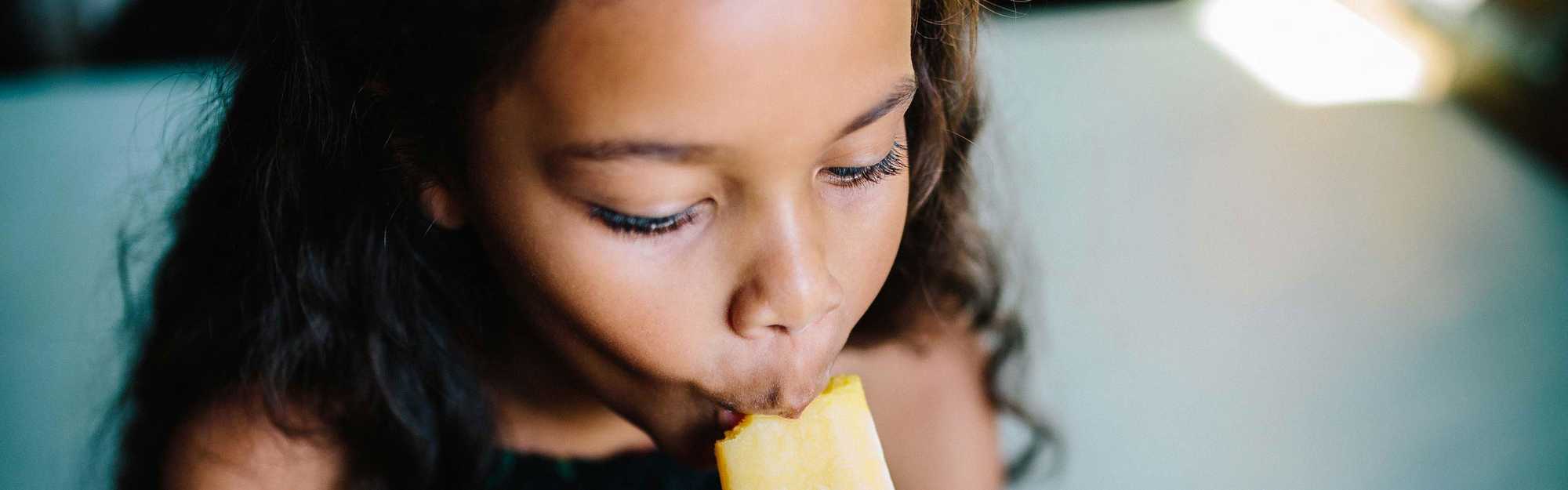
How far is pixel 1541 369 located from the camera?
1411 millimetres

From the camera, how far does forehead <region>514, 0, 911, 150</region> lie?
518 millimetres

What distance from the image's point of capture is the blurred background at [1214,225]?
4.45 ft

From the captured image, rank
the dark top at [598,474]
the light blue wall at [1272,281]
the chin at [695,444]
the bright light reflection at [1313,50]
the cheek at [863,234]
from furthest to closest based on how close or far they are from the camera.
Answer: the bright light reflection at [1313,50] < the light blue wall at [1272,281] < the dark top at [598,474] < the chin at [695,444] < the cheek at [863,234]

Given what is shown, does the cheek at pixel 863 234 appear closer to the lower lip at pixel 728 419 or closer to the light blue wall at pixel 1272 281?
the lower lip at pixel 728 419

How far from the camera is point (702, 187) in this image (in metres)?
0.56

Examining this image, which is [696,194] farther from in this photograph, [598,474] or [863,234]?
[598,474]

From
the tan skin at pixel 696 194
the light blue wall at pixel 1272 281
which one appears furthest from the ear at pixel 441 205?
the light blue wall at pixel 1272 281

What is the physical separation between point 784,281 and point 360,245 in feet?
1.20

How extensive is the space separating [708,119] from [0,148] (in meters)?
1.68

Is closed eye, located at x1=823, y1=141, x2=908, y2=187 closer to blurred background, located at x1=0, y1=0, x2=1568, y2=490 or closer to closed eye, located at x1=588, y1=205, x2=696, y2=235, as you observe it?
closed eye, located at x1=588, y1=205, x2=696, y2=235

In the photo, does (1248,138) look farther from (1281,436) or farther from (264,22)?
(264,22)

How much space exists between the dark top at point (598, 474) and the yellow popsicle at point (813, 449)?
290 millimetres

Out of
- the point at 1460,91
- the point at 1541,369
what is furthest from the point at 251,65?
the point at 1460,91

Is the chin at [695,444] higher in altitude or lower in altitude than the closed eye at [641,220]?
lower
